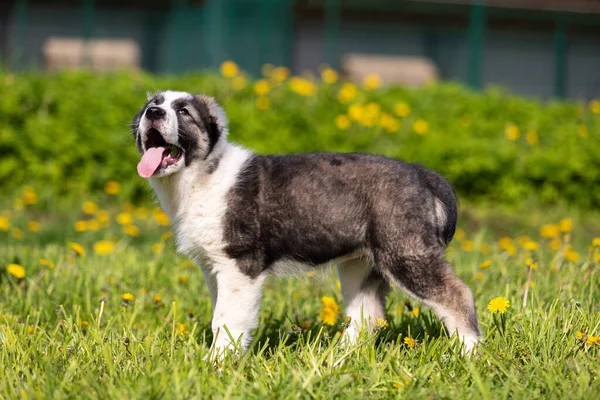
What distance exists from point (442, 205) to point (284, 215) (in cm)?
81

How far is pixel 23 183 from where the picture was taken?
9.27 m

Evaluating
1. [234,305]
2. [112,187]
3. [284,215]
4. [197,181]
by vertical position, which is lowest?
[112,187]

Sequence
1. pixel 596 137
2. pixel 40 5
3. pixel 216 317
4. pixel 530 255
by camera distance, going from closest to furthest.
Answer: pixel 216 317 < pixel 530 255 < pixel 596 137 < pixel 40 5

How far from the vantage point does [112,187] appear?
8469 mm

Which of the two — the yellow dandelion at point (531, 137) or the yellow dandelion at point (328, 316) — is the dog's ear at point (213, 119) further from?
the yellow dandelion at point (531, 137)

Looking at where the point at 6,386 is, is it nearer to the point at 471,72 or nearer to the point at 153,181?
the point at 153,181

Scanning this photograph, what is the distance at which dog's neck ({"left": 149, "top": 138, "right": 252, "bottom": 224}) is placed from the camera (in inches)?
165

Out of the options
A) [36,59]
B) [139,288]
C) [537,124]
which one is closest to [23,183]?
[139,288]

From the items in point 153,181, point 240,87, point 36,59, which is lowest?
point 36,59

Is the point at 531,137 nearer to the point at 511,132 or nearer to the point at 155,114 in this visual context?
the point at 511,132

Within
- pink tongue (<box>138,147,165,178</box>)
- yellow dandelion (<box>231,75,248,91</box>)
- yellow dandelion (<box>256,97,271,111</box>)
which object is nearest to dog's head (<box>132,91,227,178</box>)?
pink tongue (<box>138,147,165,178</box>)

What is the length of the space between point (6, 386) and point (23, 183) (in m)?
6.25

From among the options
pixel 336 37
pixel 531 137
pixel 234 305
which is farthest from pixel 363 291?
pixel 336 37

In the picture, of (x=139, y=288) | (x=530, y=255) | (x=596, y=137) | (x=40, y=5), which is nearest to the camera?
(x=139, y=288)
